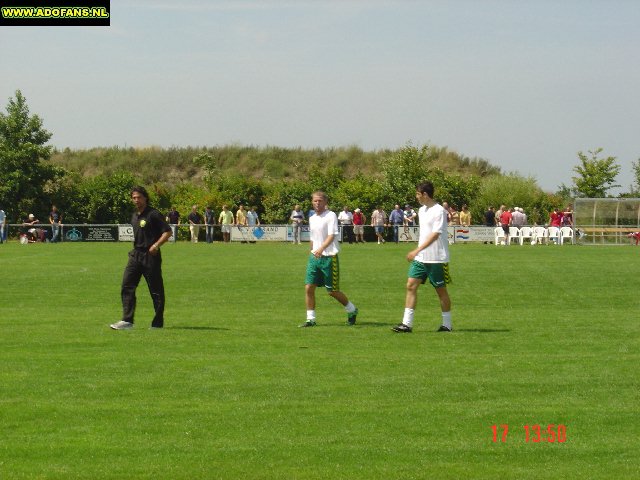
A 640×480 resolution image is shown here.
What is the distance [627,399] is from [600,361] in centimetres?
248

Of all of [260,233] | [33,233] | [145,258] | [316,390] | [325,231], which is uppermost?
[325,231]

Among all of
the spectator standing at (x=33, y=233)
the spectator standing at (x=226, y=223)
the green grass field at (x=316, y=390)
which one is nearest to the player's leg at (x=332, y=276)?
the green grass field at (x=316, y=390)

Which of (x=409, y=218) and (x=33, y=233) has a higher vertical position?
(x=409, y=218)

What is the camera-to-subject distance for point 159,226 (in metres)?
16.1

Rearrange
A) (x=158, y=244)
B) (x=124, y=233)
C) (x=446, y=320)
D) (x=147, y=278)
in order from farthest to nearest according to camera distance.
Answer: (x=124, y=233)
(x=147, y=278)
(x=158, y=244)
(x=446, y=320)

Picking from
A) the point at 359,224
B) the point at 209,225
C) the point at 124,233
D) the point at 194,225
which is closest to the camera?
the point at 209,225

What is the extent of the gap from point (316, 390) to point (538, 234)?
4991 centimetres

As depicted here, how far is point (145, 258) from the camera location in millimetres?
16234

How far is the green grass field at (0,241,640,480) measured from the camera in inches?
309

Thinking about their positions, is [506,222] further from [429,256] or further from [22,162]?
[429,256]

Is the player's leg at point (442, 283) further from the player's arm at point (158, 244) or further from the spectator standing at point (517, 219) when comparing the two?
the spectator standing at point (517, 219)

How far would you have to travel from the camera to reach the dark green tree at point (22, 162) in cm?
6975

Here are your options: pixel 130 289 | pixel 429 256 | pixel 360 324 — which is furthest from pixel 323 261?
pixel 130 289
